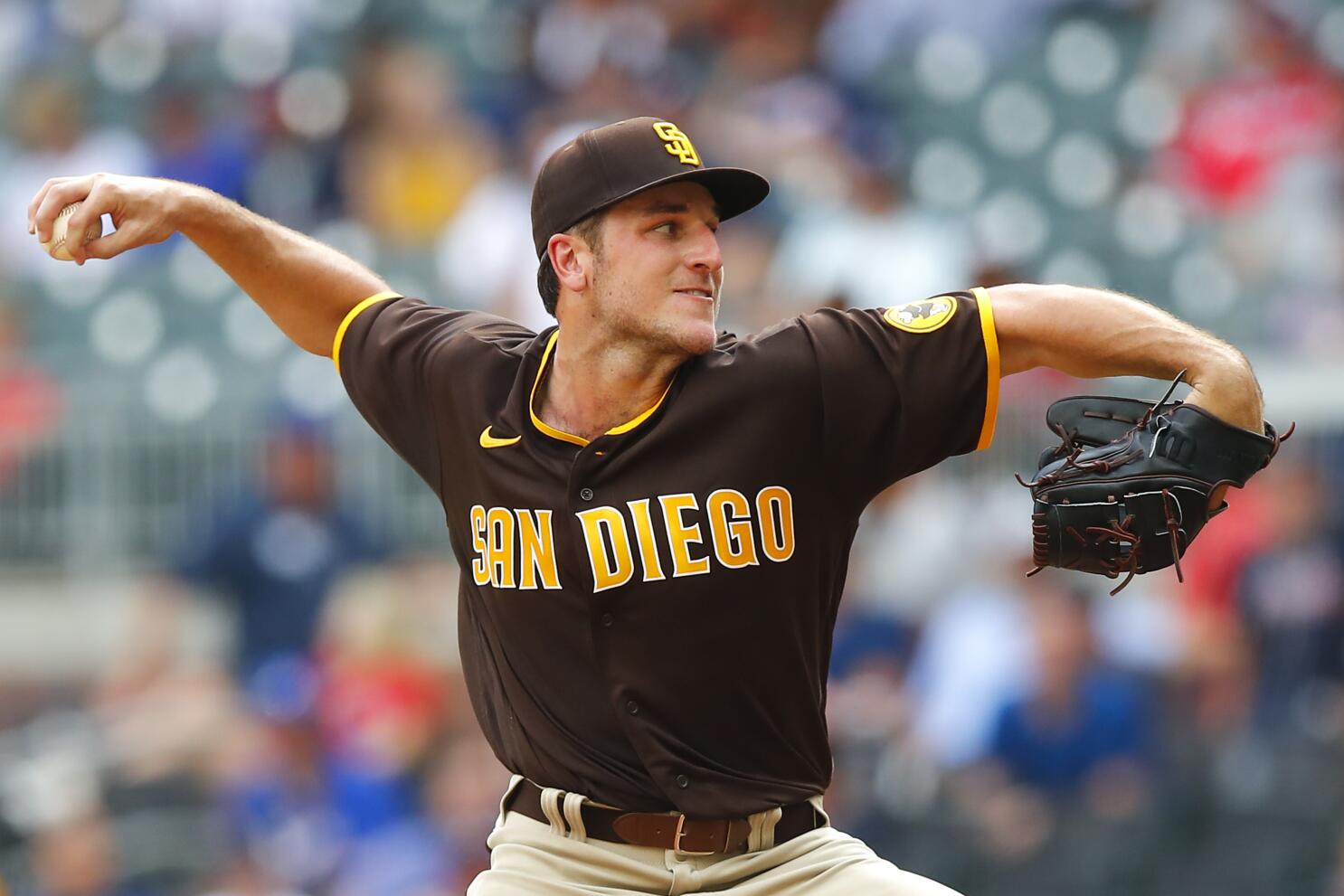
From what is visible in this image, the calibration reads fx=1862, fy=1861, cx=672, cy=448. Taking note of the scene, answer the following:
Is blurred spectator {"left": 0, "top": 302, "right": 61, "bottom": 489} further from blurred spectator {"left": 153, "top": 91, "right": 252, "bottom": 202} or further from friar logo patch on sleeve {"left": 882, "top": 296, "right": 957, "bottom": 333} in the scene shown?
friar logo patch on sleeve {"left": 882, "top": 296, "right": 957, "bottom": 333}

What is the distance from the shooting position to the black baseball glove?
326 centimetres

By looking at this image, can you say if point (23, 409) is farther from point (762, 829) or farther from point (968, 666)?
point (762, 829)

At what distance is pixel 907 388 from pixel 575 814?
3.35 ft

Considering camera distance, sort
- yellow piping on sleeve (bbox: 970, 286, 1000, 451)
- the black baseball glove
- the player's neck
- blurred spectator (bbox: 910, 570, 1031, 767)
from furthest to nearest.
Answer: blurred spectator (bbox: 910, 570, 1031, 767) → the player's neck → yellow piping on sleeve (bbox: 970, 286, 1000, 451) → the black baseball glove

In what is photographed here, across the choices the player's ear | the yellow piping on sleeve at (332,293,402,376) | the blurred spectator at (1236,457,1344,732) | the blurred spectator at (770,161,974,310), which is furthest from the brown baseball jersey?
the blurred spectator at (770,161,974,310)

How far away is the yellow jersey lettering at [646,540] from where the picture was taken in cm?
352

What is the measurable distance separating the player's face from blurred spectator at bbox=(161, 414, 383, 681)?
14.8 ft

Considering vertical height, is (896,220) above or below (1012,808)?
above

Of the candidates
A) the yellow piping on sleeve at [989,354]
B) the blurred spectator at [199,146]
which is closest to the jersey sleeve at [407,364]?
the yellow piping on sleeve at [989,354]

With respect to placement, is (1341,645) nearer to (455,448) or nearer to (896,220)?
(896,220)

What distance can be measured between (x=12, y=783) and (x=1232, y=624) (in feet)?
16.8

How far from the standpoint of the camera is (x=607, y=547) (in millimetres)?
3553

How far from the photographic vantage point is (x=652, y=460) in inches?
141

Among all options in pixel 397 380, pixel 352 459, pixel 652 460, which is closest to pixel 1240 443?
pixel 652 460
